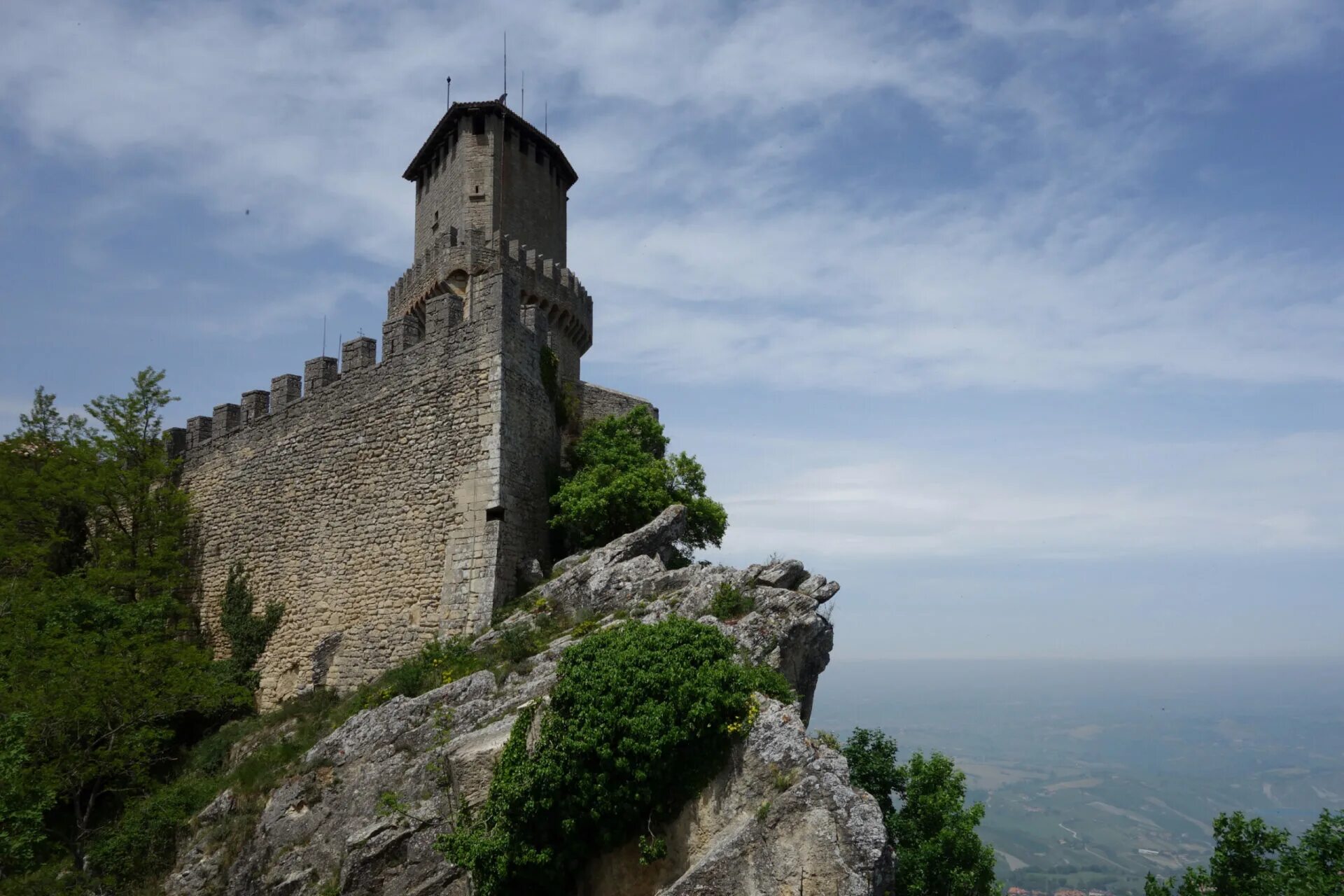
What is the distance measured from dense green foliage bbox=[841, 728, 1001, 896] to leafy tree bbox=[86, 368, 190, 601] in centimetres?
2096

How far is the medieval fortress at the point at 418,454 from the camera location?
18.5 m

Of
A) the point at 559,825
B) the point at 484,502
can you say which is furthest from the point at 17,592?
the point at 559,825

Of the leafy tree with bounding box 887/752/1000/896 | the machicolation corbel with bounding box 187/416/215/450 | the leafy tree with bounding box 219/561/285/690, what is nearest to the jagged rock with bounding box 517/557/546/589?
the leafy tree with bounding box 219/561/285/690

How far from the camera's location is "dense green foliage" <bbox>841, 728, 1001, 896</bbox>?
20.5m

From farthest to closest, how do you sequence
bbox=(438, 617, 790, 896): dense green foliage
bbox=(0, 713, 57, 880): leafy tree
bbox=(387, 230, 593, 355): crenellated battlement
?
bbox=(387, 230, 593, 355): crenellated battlement < bbox=(0, 713, 57, 880): leafy tree < bbox=(438, 617, 790, 896): dense green foliage

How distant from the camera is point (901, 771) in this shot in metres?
23.2

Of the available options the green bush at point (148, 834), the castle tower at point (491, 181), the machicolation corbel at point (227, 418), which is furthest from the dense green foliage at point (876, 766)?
the machicolation corbel at point (227, 418)

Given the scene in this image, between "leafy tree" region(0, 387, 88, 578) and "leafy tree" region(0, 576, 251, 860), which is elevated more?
"leafy tree" region(0, 387, 88, 578)

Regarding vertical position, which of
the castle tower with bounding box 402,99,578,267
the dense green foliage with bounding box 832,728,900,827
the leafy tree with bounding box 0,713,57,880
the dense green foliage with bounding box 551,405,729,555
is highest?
the castle tower with bounding box 402,99,578,267

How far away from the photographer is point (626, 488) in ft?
64.4

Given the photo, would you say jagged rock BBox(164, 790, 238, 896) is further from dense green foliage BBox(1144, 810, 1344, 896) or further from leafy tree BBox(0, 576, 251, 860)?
dense green foliage BBox(1144, 810, 1344, 896)

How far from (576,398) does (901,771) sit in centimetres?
1381

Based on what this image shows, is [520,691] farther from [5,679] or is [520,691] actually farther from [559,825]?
[5,679]

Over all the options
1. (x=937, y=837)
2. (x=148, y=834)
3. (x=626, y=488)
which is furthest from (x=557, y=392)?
(x=937, y=837)
